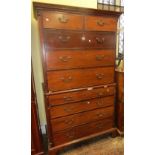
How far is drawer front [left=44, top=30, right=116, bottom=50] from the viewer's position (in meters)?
1.37

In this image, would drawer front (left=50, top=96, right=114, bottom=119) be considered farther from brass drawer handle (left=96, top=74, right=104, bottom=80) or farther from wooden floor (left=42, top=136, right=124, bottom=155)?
wooden floor (left=42, top=136, right=124, bottom=155)

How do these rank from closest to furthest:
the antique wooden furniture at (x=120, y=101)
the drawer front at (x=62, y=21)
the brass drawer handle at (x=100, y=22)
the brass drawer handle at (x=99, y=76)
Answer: the drawer front at (x=62, y=21) < the brass drawer handle at (x=100, y=22) < the brass drawer handle at (x=99, y=76) < the antique wooden furniture at (x=120, y=101)

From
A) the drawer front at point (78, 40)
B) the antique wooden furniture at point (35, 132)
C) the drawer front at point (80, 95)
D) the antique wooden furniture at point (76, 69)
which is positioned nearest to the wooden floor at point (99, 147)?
the antique wooden furniture at point (76, 69)

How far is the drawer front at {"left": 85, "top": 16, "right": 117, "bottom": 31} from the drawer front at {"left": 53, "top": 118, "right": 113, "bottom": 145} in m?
1.21

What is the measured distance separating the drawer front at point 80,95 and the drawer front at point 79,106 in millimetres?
55

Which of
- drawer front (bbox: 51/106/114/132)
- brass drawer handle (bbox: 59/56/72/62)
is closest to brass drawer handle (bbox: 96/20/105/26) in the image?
brass drawer handle (bbox: 59/56/72/62)

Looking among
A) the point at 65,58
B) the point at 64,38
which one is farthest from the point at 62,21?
the point at 65,58

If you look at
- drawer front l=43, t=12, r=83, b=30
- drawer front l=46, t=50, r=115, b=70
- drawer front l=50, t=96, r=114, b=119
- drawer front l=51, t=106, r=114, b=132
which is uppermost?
drawer front l=43, t=12, r=83, b=30

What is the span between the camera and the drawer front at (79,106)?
4.96 feet

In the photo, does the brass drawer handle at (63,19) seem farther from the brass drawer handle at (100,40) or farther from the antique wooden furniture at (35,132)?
the antique wooden furniture at (35,132)

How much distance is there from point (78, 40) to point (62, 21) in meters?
0.26

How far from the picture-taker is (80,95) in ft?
5.20

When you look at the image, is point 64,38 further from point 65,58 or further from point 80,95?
point 80,95
